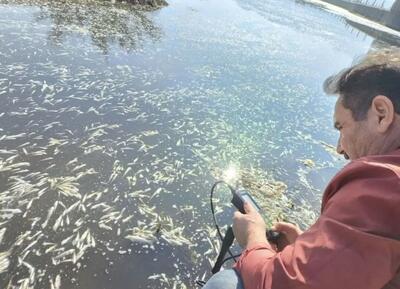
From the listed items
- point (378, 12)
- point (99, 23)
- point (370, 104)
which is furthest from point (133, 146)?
point (378, 12)

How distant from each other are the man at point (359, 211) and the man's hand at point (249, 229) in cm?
18

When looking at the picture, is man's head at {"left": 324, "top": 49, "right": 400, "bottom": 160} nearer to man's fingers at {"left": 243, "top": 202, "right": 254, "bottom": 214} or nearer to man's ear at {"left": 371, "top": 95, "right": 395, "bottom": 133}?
man's ear at {"left": 371, "top": 95, "right": 395, "bottom": 133}

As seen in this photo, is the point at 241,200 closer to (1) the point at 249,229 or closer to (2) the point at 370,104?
(1) the point at 249,229

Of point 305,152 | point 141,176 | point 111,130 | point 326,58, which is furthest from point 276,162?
point 326,58

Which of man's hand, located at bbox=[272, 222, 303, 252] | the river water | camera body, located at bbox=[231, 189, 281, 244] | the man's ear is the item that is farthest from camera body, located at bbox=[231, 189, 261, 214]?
the river water

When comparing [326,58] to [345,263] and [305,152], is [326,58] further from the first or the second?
[345,263]

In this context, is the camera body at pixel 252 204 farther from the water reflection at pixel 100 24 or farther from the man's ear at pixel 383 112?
the water reflection at pixel 100 24

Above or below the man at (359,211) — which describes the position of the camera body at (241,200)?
below

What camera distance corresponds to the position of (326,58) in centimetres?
2312

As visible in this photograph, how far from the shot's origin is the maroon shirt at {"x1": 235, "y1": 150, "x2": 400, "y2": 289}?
64.4 inches

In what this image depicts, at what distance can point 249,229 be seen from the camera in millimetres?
2648

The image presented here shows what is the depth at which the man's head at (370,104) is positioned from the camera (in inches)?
77.9

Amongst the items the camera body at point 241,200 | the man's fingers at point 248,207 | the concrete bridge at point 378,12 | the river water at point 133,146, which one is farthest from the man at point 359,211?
the concrete bridge at point 378,12

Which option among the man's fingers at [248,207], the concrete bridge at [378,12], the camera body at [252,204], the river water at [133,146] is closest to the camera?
the man's fingers at [248,207]
